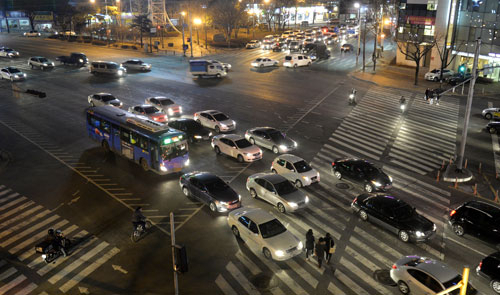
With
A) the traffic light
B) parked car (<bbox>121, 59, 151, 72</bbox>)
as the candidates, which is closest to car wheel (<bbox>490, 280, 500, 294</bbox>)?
the traffic light

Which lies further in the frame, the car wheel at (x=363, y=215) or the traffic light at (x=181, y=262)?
the car wheel at (x=363, y=215)

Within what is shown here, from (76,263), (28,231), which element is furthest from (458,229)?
(28,231)

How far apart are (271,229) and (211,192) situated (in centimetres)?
476

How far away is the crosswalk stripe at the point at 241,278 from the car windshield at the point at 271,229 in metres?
1.85

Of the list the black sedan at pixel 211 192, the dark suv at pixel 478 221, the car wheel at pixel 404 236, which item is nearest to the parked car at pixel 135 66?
the black sedan at pixel 211 192

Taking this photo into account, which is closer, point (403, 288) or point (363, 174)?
point (403, 288)

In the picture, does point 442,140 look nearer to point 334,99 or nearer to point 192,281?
point 334,99

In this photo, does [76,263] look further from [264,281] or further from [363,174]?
[363,174]

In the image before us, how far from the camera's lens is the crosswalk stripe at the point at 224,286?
15.1 metres

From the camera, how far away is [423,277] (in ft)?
48.1

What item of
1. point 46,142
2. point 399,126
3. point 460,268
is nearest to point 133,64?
point 46,142

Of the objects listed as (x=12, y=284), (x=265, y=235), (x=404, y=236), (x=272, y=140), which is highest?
(x=272, y=140)

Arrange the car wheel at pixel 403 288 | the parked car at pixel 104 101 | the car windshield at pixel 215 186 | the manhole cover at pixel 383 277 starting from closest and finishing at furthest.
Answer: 1. the car wheel at pixel 403 288
2. the manhole cover at pixel 383 277
3. the car windshield at pixel 215 186
4. the parked car at pixel 104 101

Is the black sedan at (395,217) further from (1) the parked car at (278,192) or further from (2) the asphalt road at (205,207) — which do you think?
(1) the parked car at (278,192)
